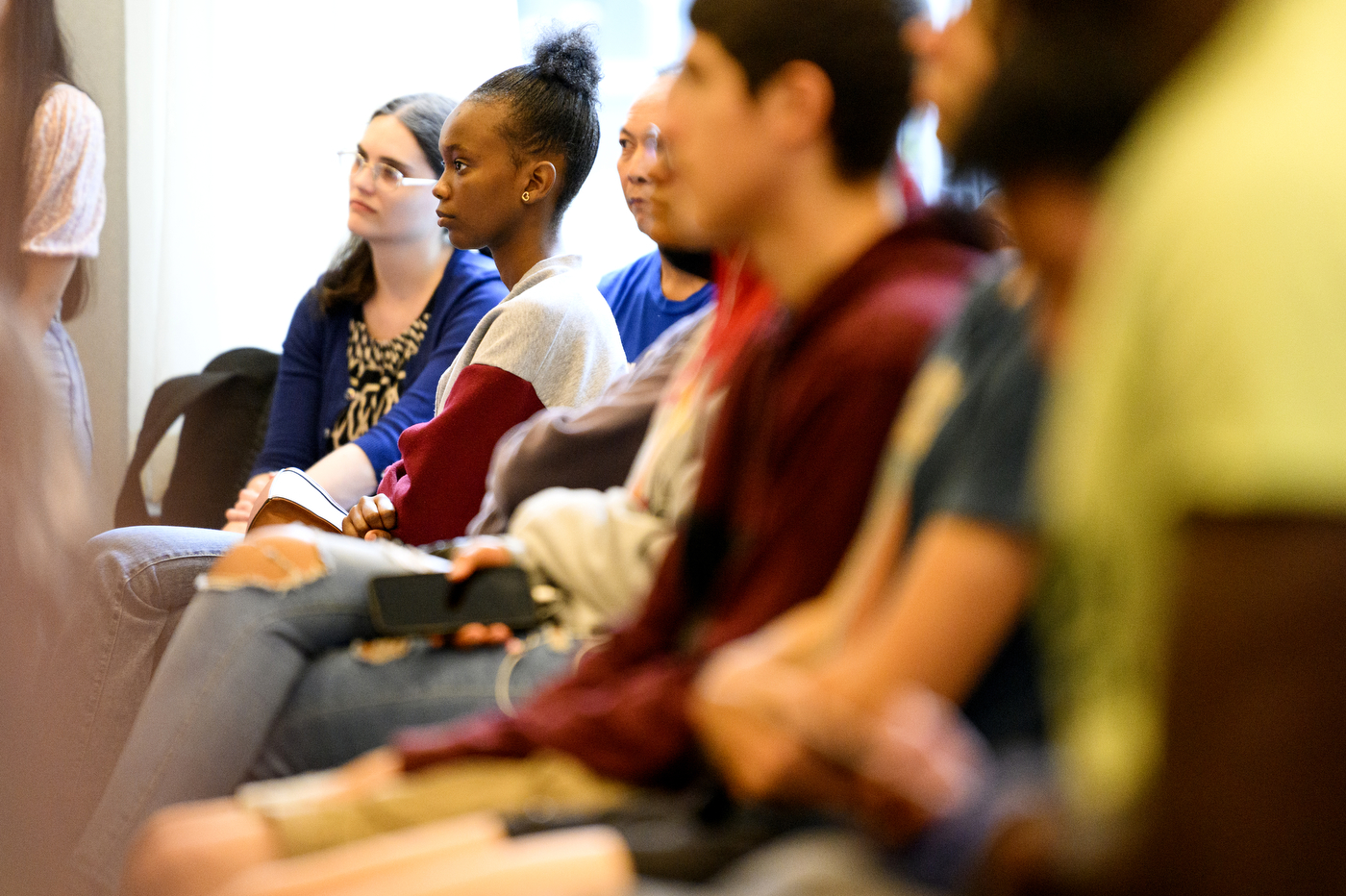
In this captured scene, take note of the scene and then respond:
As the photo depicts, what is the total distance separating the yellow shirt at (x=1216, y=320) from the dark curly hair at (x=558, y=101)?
1.74 metres

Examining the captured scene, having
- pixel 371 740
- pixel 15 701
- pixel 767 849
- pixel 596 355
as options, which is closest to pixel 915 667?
pixel 767 849

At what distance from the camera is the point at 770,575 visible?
83 centimetres

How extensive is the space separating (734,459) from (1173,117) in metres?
0.56

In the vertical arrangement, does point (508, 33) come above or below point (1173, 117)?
above

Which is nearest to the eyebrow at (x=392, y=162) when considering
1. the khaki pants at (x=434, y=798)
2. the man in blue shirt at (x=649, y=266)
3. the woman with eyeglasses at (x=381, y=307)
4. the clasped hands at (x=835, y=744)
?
the woman with eyeglasses at (x=381, y=307)

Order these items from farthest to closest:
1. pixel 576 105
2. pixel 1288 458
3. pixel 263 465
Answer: pixel 263 465
pixel 576 105
pixel 1288 458

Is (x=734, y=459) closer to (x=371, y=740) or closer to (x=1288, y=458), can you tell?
(x=371, y=740)

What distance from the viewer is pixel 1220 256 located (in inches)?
15.0

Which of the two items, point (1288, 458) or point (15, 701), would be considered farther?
point (15, 701)

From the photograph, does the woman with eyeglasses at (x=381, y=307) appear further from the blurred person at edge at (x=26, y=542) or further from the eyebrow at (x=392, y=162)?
the blurred person at edge at (x=26, y=542)

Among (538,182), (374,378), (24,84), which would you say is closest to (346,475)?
(374,378)

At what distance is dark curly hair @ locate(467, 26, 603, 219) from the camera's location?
6.94ft

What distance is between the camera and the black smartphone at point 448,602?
1.14 m

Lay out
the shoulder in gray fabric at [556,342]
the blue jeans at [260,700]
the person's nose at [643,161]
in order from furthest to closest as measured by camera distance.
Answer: the person's nose at [643,161], the shoulder in gray fabric at [556,342], the blue jeans at [260,700]
